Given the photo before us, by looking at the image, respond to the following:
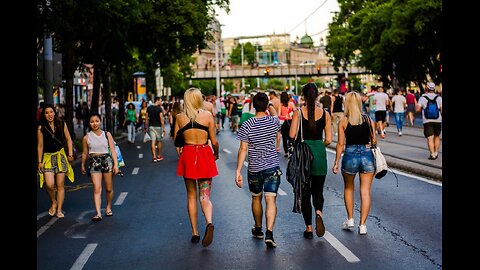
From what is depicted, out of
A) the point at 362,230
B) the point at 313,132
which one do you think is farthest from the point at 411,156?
the point at 313,132

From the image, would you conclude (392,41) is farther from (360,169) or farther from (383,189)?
(360,169)

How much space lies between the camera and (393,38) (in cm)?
4309

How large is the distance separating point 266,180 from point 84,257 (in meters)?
2.08

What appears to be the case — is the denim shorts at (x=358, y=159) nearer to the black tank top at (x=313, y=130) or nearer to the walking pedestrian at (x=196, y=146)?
the black tank top at (x=313, y=130)

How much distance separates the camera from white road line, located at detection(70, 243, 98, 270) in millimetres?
7530

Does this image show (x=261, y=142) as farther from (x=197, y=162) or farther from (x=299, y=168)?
(x=197, y=162)

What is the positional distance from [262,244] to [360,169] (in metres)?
1.48

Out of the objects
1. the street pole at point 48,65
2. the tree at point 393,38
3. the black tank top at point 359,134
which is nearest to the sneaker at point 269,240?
the black tank top at point 359,134

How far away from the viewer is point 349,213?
914 cm

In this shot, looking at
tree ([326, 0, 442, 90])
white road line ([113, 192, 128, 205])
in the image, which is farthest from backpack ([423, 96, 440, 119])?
tree ([326, 0, 442, 90])

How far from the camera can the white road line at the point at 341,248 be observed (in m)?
7.48

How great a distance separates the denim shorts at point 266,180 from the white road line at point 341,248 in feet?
2.81

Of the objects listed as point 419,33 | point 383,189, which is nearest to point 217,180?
point 383,189
